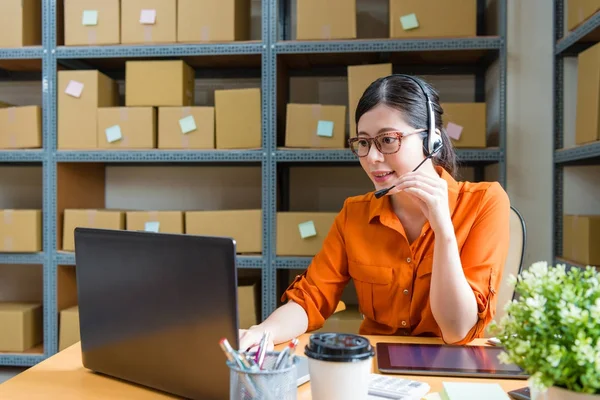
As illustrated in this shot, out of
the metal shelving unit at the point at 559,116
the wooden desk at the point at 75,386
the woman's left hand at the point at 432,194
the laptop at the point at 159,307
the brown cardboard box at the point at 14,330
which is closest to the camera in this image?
the laptop at the point at 159,307

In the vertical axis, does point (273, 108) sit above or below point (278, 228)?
above

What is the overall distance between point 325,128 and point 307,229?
0.43 meters

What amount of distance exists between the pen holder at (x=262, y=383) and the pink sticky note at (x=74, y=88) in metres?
2.10

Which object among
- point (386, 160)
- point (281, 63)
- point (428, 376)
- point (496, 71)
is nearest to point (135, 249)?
point (428, 376)

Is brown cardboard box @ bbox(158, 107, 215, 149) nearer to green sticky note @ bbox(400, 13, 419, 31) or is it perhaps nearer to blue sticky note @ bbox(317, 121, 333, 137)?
blue sticky note @ bbox(317, 121, 333, 137)

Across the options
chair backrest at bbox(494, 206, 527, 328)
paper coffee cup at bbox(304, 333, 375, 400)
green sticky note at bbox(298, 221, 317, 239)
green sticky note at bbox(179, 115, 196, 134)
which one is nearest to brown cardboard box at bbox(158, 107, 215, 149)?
green sticky note at bbox(179, 115, 196, 134)

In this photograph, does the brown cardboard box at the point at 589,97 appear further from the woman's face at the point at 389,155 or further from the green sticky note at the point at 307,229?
the green sticky note at the point at 307,229

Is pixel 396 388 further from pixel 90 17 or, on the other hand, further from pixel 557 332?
pixel 90 17

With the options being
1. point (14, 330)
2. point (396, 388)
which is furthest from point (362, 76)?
point (14, 330)

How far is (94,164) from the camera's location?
2770mm

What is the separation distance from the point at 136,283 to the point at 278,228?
4.90ft

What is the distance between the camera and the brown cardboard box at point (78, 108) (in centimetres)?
240


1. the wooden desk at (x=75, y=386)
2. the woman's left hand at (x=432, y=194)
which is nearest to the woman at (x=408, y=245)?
the woman's left hand at (x=432, y=194)

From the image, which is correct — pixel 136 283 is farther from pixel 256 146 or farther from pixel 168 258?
pixel 256 146
